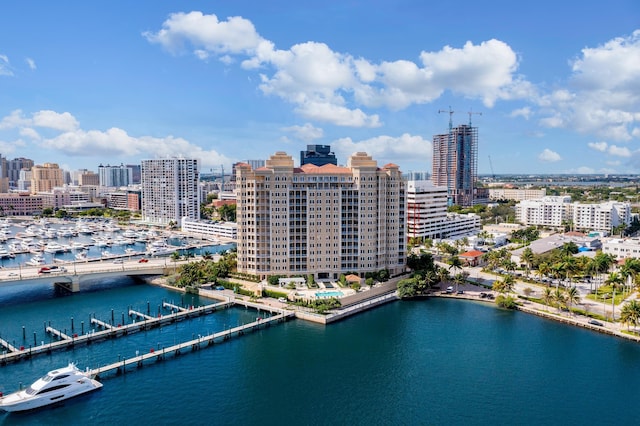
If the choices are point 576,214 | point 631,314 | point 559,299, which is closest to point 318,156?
point 576,214

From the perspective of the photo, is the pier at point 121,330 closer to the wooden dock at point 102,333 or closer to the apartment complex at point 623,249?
the wooden dock at point 102,333

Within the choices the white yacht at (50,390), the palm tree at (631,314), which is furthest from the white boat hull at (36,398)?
the palm tree at (631,314)

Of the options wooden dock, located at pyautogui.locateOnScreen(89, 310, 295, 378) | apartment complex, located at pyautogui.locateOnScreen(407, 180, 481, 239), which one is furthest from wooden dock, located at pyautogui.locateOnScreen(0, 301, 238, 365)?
apartment complex, located at pyautogui.locateOnScreen(407, 180, 481, 239)

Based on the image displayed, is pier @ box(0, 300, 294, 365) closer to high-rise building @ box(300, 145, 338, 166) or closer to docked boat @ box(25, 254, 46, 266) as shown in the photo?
docked boat @ box(25, 254, 46, 266)

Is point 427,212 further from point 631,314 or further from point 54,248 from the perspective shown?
point 54,248

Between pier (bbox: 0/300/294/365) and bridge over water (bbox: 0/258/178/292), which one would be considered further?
bridge over water (bbox: 0/258/178/292)

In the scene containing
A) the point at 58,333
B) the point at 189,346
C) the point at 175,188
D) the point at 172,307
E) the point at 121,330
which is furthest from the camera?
the point at 175,188
